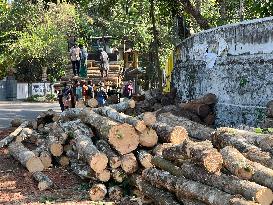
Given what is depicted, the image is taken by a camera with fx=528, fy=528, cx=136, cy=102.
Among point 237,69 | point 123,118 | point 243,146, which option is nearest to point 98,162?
point 123,118

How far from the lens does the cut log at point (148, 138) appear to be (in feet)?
35.6

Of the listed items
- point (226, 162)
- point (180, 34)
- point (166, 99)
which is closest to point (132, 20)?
point (180, 34)

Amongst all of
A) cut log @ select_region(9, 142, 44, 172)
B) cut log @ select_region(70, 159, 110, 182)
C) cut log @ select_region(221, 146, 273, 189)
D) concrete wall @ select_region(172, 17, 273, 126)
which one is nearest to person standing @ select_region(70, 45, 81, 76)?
concrete wall @ select_region(172, 17, 273, 126)

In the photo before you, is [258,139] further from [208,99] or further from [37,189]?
[208,99]

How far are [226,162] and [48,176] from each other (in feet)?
17.6

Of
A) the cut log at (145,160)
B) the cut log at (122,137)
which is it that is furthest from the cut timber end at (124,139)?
the cut log at (145,160)

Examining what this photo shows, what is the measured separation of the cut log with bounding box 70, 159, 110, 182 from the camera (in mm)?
10625

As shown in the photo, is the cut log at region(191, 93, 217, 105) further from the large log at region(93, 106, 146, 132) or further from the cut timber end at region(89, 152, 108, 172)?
the cut timber end at region(89, 152, 108, 172)

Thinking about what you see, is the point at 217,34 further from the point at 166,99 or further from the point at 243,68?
the point at 166,99

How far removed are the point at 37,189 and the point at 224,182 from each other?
16.3 feet

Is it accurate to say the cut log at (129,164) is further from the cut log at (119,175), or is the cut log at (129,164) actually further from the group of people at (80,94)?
the group of people at (80,94)

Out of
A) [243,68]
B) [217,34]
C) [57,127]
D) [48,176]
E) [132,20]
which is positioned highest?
[132,20]

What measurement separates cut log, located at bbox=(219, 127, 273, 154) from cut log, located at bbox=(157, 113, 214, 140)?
2.10 meters

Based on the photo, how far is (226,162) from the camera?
796 cm
